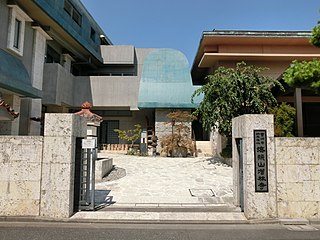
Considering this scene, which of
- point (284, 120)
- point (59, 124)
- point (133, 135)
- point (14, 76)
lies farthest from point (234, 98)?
point (14, 76)

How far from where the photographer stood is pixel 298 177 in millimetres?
5961

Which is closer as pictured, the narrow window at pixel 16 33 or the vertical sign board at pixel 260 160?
the vertical sign board at pixel 260 160

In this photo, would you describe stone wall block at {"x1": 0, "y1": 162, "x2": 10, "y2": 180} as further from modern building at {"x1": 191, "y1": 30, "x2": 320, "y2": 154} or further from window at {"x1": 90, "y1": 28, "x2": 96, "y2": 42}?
window at {"x1": 90, "y1": 28, "x2": 96, "y2": 42}

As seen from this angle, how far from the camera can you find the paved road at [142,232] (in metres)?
4.79

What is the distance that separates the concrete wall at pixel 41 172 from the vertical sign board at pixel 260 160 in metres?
4.50

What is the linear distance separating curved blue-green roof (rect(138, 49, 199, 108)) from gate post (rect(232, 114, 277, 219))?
1119 cm

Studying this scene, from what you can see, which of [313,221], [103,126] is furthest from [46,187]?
[103,126]

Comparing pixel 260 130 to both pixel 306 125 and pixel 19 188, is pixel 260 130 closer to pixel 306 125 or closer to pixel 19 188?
pixel 19 188

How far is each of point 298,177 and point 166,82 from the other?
521 inches

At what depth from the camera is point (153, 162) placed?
45.0 ft

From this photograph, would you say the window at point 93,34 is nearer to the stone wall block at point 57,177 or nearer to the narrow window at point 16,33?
the narrow window at point 16,33

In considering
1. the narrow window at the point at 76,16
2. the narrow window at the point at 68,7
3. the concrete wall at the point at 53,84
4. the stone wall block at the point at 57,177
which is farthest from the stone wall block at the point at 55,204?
the narrow window at the point at 76,16

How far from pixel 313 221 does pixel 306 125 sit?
42.6 ft

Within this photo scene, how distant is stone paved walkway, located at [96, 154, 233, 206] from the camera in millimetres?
7598
